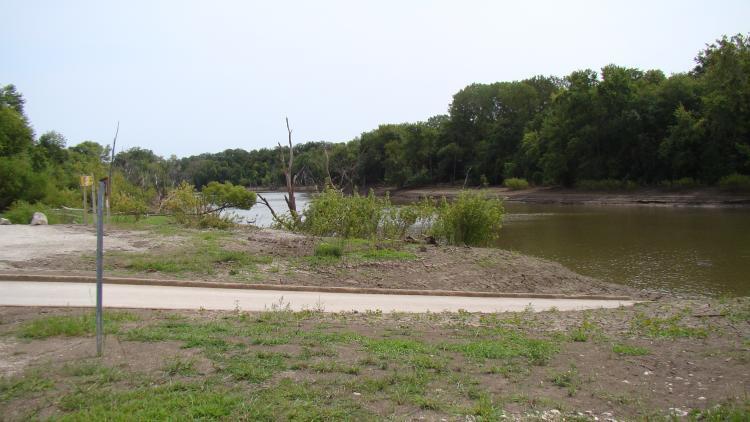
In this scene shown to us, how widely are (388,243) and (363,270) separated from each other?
12.1ft

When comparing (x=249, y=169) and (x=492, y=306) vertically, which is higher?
(x=249, y=169)

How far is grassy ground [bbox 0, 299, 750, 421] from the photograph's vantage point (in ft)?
16.4

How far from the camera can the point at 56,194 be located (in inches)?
1442

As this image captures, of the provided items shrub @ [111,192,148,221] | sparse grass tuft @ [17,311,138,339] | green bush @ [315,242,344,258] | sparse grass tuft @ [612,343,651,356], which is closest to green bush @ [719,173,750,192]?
green bush @ [315,242,344,258]

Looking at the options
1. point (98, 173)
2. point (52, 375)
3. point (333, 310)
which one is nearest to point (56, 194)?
point (98, 173)

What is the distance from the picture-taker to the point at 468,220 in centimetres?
2212

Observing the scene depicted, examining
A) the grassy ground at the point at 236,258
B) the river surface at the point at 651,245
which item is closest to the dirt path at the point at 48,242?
the grassy ground at the point at 236,258

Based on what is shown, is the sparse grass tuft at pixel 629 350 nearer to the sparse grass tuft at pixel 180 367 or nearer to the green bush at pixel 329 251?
the sparse grass tuft at pixel 180 367

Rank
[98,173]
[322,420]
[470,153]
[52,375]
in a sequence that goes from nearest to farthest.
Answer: [322,420] < [52,375] < [98,173] < [470,153]

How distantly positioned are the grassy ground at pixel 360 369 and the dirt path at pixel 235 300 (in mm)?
1147

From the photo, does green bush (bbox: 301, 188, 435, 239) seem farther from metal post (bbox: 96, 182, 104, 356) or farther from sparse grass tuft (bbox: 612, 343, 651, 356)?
metal post (bbox: 96, 182, 104, 356)

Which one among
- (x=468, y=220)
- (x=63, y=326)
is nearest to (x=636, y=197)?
(x=468, y=220)

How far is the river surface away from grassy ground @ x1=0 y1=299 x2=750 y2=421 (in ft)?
33.5

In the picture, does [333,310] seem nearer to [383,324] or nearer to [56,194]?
[383,324]
